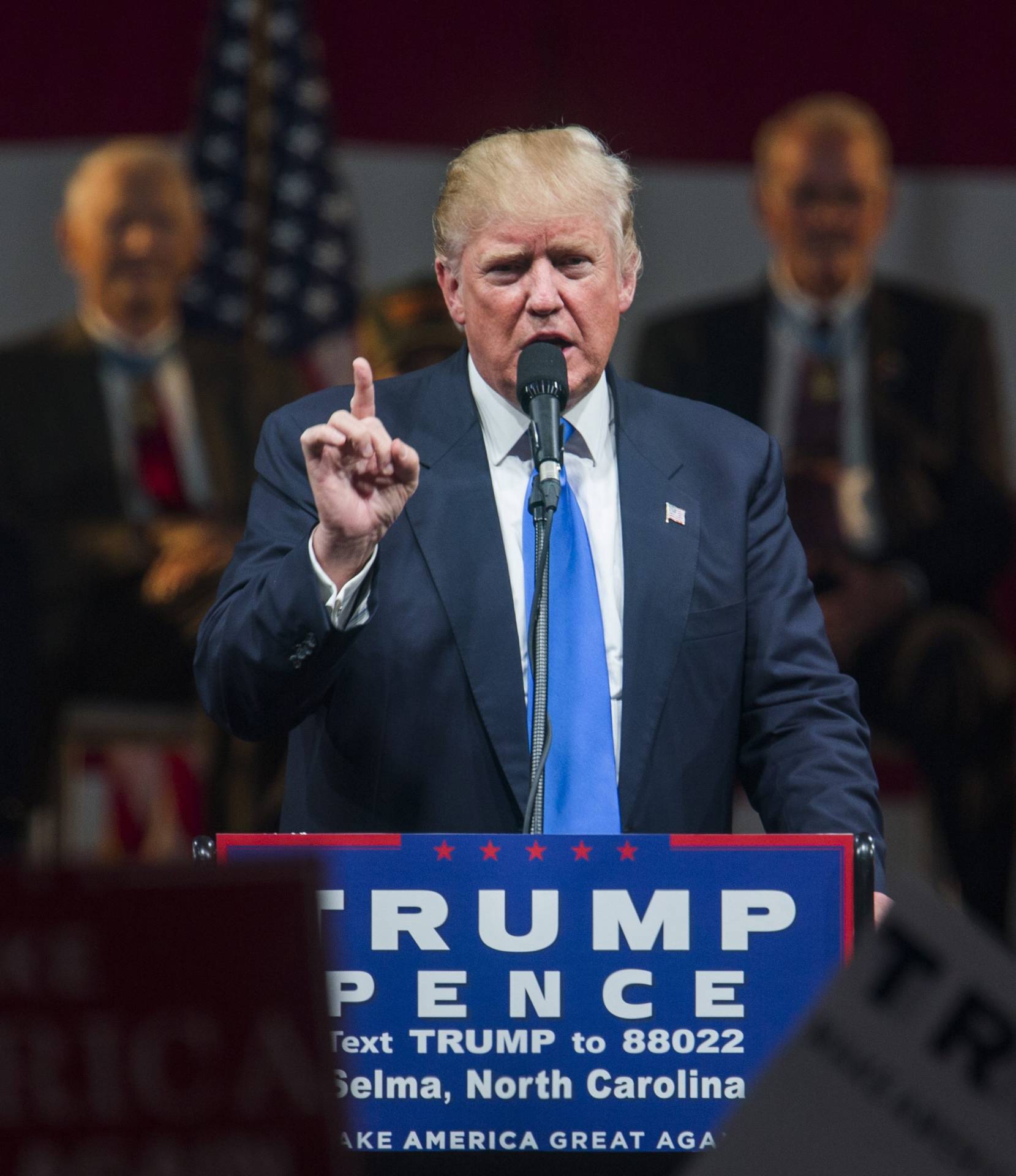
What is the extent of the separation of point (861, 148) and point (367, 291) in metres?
1.62

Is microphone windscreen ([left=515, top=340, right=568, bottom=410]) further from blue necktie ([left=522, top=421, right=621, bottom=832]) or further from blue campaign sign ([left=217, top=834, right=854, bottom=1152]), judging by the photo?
blue campaign sign ([left=217, top=834, right=854, bottom=1152])

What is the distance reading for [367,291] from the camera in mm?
5816

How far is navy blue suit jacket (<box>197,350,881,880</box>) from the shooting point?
1999 mm

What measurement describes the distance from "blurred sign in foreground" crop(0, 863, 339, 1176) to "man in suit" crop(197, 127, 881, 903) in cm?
84

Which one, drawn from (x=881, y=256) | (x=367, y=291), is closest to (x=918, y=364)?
(x=881, y=256)

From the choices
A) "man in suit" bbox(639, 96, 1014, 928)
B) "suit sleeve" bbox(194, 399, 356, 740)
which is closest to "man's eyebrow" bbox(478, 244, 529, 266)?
"suit sleeve" bbox(194, 399, 356, 740)

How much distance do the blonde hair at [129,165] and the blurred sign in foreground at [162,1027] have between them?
4.93 meters

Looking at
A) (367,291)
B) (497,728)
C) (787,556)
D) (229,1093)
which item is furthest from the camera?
(367,291)

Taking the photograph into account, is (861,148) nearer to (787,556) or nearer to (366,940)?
(787,556)

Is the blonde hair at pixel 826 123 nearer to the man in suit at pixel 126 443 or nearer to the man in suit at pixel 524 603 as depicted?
the man in suit at pixel 126 443

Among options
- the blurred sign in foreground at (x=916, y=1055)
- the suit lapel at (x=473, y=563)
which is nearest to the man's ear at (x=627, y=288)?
the suit lapel at (x=473, y=563)

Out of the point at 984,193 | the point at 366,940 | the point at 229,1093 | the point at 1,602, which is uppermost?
the point at 984,193

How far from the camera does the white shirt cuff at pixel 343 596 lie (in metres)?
1.83

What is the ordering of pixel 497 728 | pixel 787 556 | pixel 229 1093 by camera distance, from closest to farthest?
1. pixel 229 1093
2. pixel 497 728
3. pixel 787 556
